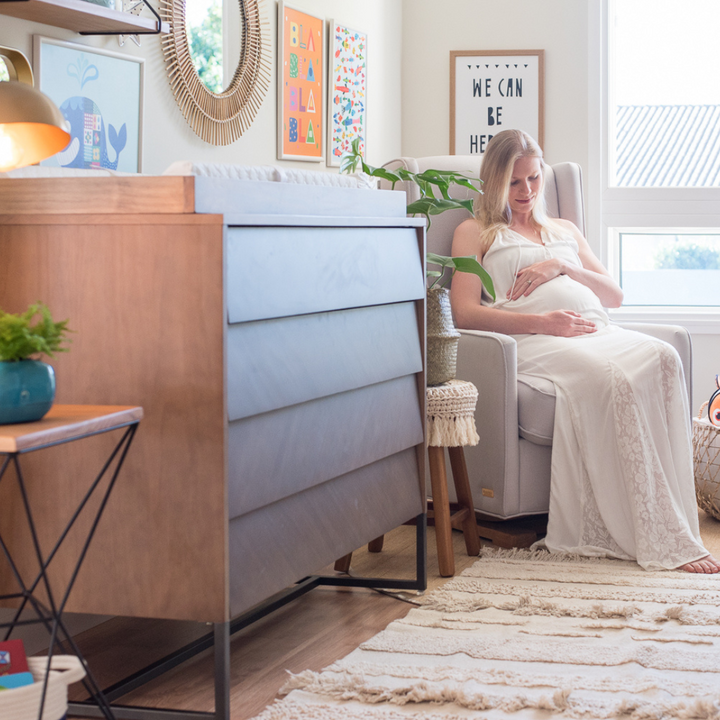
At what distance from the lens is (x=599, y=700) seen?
156cm

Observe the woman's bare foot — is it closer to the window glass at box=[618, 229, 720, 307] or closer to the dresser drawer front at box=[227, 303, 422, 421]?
the dresser drawer front at box=[227, 303, 422, 421]

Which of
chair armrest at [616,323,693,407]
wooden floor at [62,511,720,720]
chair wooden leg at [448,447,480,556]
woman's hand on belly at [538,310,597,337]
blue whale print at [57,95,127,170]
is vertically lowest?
wooden floor at [62,511,720,720]

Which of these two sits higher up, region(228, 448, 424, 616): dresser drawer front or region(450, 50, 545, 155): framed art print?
region(450, 50, 545, 155): framed art print

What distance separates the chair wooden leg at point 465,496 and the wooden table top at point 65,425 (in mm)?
1240

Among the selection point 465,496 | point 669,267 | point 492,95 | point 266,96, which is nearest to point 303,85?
point 266,96

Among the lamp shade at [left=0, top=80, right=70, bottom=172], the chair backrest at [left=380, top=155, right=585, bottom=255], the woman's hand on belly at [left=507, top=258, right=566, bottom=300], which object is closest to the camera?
the lamp shade at [left=0, top=80, right=70, bottom=172]

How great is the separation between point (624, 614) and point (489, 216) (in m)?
1.34

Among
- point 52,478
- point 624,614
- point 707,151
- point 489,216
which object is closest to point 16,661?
point 52,478

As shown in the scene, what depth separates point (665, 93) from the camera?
13.0 ft

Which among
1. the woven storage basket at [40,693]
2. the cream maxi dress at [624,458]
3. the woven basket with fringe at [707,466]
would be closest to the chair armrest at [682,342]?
the cream maxi dress at [624,458]

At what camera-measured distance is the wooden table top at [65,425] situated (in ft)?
3.71

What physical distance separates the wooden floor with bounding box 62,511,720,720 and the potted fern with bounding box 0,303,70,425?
0.63 meters

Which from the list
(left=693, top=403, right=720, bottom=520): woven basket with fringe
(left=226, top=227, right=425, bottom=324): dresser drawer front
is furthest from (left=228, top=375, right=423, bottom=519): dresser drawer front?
(left=693, top=403, right=720, bottom=520): woven basket with fringe

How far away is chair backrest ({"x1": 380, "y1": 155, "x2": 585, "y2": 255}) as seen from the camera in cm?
292
